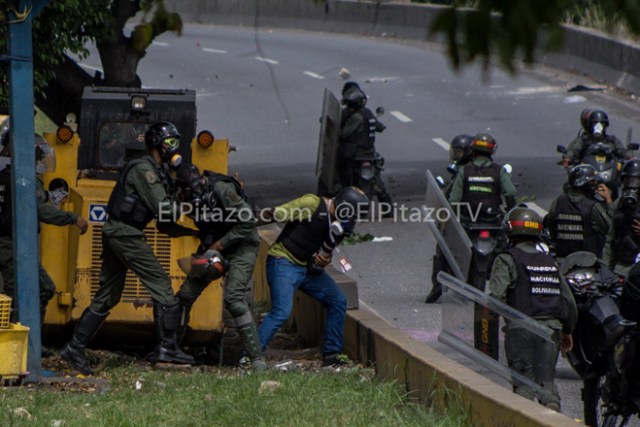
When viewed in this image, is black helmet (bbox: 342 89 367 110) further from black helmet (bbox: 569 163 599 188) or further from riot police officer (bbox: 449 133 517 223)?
black helmet (bbox: 569 163 599 188)

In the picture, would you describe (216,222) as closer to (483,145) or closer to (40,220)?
(40,220)

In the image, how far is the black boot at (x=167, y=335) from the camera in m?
9.38

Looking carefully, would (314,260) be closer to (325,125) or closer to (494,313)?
(494,313)

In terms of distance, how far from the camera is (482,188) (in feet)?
41.1

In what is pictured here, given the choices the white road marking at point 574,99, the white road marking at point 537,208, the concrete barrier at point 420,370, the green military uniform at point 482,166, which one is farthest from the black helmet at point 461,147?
the white road marking at point 574,99

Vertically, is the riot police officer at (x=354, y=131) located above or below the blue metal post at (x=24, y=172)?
below

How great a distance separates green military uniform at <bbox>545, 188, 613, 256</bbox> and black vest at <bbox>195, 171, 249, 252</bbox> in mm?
3152

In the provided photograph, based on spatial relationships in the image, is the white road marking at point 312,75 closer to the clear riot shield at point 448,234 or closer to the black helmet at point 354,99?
the black helmet at point 354,99

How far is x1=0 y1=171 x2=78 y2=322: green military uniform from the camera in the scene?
9.31 metres

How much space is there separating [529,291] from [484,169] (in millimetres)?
4265

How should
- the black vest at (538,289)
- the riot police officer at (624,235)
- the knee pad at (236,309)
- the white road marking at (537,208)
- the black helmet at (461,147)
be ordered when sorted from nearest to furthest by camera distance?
the black vest at (538,289) < the knee pad at (236,309) < the riot police officer at (624,235) < the black helmet at (461,147) < the white road marking at (537,208)

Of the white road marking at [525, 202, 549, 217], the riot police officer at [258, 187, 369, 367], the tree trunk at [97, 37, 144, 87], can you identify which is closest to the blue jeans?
the riot police officer at [258, 187, 369, 367]

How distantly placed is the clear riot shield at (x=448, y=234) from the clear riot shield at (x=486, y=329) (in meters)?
2.42

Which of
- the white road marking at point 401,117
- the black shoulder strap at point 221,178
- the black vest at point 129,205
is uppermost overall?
the black shoulder strap at point 221,178
